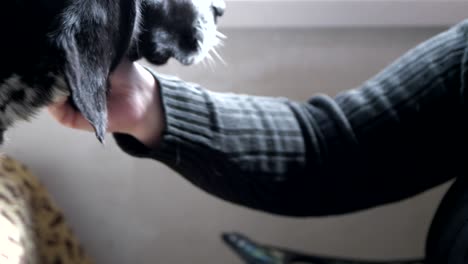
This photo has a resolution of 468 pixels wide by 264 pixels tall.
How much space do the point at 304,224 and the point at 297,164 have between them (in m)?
0.41

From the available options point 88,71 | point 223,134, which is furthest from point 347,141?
point 88,71

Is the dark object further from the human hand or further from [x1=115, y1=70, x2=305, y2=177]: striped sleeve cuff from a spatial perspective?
the human hand

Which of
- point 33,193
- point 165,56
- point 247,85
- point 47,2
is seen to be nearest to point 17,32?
point 47,2

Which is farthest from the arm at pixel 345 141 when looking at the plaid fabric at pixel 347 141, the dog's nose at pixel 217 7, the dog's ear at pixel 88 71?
the dog's ear at pixel 88 71

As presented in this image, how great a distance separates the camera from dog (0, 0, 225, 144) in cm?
57

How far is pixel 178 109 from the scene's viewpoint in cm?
80

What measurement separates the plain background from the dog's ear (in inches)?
20.0

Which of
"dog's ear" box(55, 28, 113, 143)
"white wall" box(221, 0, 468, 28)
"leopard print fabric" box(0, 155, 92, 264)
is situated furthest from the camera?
"white wall" box(221, 0, 468, 28)

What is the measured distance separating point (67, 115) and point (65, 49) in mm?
184

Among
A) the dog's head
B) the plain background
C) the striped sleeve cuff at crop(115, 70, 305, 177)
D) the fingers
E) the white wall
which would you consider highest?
the dog's head

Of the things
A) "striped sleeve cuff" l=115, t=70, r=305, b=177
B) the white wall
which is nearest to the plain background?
the white wall

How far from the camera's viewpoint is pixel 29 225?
3.02 feet

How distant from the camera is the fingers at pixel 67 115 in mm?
706

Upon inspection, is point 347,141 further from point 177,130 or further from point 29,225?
point 29,225
